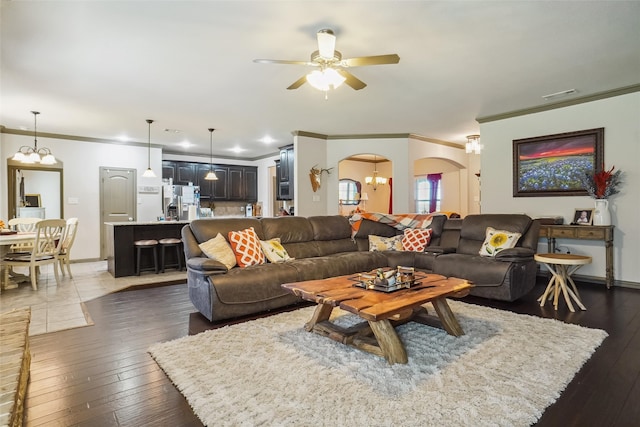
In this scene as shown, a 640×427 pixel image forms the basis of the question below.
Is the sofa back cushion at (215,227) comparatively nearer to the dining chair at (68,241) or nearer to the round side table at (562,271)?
the dining chair at (68,241)

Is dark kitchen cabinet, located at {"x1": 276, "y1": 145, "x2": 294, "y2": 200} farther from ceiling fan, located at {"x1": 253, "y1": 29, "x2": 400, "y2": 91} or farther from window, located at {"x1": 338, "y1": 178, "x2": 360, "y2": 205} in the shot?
ceiling fan, located at {"x1": 253, "y1": 29, "x2": 400, "y2": 91}

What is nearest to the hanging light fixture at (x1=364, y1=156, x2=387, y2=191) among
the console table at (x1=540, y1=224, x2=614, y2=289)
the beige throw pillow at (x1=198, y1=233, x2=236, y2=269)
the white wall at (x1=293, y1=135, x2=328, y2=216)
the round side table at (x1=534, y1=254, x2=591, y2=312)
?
the white wall at (x1=293, y1=135, x2=328, y2=216)

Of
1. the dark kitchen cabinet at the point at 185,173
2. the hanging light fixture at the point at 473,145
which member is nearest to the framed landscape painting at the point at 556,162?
the hanging light fixture at the point at 473,145

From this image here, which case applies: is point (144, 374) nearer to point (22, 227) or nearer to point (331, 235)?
point (331, 235)

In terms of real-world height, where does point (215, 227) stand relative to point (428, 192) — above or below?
below

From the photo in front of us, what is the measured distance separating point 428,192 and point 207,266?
832 cm

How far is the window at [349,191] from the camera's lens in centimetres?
1129

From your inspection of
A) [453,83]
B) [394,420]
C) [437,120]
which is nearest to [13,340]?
[394,420]

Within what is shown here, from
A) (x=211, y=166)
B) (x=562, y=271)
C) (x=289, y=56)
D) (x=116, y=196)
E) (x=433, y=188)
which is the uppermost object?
(x=289, y=56)

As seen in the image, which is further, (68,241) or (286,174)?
(286,174)

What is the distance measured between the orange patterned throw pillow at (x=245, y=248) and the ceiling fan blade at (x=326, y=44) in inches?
81.1

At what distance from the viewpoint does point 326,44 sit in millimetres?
2600

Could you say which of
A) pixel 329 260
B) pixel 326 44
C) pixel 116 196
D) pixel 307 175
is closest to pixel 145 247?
pixel 116 196

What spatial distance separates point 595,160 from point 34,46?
21.8 ft
